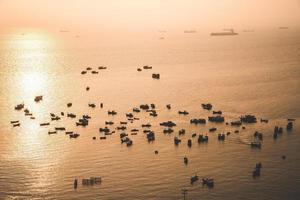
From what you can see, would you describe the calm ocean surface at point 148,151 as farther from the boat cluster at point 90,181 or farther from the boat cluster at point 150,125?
the boat cluster at point 150,125

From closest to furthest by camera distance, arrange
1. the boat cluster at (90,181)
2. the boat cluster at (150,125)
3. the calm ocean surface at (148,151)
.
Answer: the calm ocean surface at (148,151) < the boat cluster at (90,181) < the boat cluster at (150,125)

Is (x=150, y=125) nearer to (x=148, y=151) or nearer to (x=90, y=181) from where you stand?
(x=148, y=151)

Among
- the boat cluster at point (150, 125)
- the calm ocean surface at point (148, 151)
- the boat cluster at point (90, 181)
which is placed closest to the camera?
the calm ocean surface at point (148, 151)

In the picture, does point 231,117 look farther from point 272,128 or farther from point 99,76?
point 99,76

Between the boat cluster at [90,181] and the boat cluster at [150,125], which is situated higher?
the boat cluster at [150,125]

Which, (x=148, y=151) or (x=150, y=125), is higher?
(x=150, y=125)

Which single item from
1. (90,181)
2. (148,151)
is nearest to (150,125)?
(148,151)

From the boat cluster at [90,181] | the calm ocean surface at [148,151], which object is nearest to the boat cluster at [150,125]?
the calm ocean surface at [148,151]

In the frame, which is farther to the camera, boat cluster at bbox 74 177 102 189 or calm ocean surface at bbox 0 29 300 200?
boat cluster at bbox 74 177 102 189

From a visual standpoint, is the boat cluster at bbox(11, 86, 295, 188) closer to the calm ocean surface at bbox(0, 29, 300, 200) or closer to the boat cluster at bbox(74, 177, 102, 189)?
the calm ocean surface at bbox(0, 29, 300, 200)

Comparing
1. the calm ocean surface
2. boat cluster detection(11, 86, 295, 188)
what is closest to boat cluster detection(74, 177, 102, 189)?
the calm ocean surface

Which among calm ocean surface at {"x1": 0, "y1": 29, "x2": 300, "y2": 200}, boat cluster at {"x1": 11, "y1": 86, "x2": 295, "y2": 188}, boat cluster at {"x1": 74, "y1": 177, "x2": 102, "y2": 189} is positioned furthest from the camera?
boat cluster at {"x1": 11, "y1": 86, "x2": 295, "y2": 188}

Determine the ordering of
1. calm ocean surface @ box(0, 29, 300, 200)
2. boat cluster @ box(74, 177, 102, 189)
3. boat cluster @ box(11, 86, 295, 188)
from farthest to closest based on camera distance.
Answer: boat cluster @ box(11, 86, 295, 188)
boat cluster @ box(74, 177, 102, 189)
calm ocean surface @ box(0, 29, 300, 200)

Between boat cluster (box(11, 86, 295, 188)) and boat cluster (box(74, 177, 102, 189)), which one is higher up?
boat cluster (box(11, 86, 295, 188))
